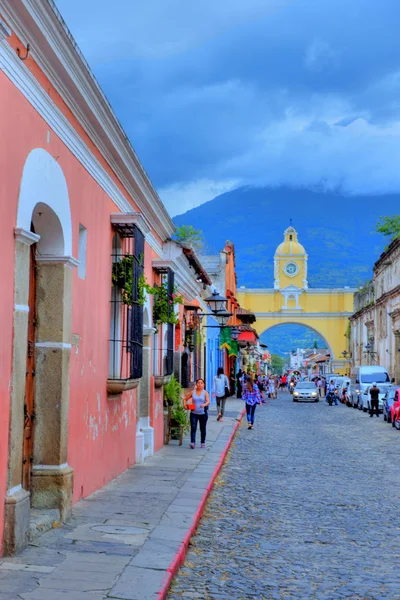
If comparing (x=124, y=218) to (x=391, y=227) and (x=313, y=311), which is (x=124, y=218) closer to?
(x=391, y=227)

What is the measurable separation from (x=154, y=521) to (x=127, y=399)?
391 centimetres

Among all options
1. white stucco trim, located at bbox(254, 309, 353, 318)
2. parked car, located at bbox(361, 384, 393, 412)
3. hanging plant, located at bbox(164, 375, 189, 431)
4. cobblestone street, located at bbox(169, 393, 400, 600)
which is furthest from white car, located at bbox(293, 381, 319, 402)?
cobblestone street, located at bbox(169, 393, 400, 600)

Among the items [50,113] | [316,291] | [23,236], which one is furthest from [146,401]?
[316,291]

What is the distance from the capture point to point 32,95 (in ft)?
21.2

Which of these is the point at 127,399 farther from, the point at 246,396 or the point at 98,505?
the point at 246,396

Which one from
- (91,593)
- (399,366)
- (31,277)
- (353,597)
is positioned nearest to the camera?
(91,593)

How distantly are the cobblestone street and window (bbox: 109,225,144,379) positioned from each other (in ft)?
6.76

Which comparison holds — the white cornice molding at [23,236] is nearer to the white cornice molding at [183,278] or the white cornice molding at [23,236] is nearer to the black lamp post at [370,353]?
the white cornice molding at [183,278]

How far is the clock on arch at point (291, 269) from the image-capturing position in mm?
76938

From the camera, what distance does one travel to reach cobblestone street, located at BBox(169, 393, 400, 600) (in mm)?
5820

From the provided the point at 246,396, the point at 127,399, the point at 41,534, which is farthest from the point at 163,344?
the point at 41,534

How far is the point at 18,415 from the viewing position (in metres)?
6.08

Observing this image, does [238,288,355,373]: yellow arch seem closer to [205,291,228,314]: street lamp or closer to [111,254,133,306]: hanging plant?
[205,291,228,314]: street lamp

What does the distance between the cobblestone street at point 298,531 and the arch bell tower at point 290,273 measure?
189ft
